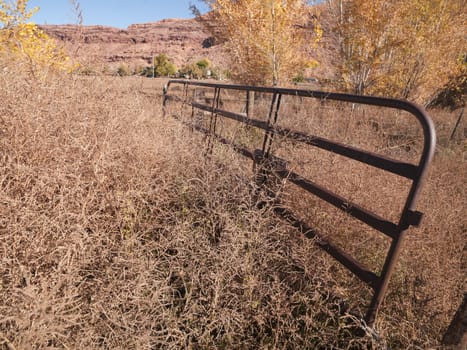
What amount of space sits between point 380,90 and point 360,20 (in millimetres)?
2648

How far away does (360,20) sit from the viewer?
8547 mm

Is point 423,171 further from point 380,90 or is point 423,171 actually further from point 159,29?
point 159,29

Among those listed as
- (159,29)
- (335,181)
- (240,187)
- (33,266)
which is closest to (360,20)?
(335,181)

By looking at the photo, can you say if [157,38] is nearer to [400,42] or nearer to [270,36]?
[270,36]

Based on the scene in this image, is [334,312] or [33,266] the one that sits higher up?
[33,266]

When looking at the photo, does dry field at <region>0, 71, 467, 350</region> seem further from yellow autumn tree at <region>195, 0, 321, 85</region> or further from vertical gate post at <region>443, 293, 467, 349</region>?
yellow autumn tree at <region>195, 0, 321, 85</region>

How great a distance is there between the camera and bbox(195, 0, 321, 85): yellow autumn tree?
8.77 m

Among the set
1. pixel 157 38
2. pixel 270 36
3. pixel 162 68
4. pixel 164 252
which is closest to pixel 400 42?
pixel 270 36

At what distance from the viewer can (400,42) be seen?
8.41 metres

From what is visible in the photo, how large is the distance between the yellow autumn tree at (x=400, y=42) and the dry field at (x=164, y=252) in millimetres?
7742

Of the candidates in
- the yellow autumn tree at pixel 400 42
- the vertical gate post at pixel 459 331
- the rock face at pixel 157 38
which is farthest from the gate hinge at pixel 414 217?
the rock face at pixel 157 38

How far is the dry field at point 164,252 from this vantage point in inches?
57.1

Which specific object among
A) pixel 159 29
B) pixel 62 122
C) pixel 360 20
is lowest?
pixel 62 122

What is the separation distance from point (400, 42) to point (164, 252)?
10317 mm
